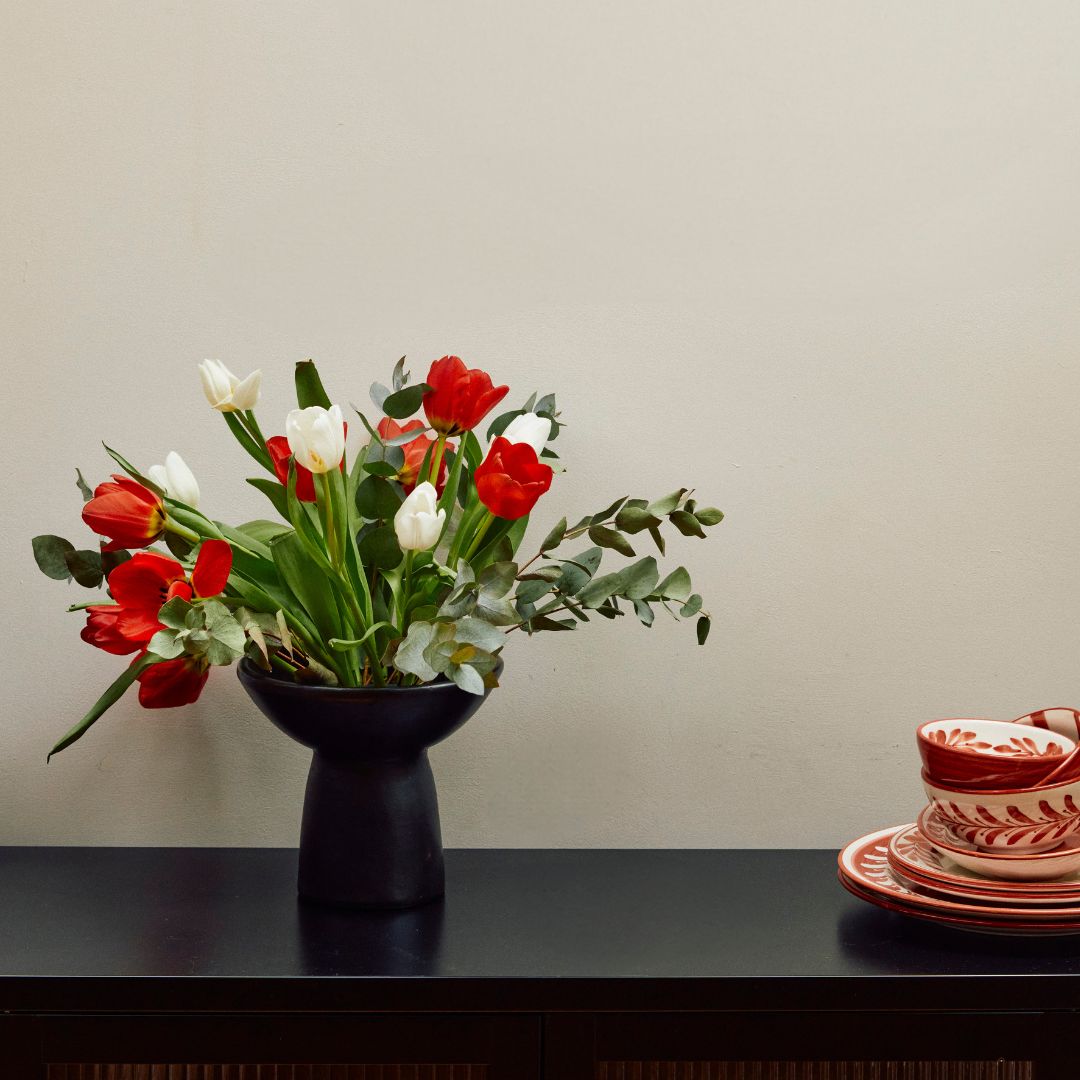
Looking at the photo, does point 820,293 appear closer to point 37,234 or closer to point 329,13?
point 329,13

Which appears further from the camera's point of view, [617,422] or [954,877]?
[617,422]

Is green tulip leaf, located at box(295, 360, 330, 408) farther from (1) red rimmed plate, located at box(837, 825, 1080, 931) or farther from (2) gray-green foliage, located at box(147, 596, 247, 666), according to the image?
(1) red rimmed plate, located at box(837, 825, 1080, 931)

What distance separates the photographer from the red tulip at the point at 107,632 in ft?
2.71

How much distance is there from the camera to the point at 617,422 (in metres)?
1.15

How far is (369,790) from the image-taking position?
0.94 m

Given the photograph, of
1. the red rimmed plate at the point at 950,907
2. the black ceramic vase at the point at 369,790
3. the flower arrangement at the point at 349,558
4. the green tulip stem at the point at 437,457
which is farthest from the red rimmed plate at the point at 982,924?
the green tulip stem at the point at 437,457

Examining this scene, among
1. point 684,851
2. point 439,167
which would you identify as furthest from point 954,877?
point 439,167

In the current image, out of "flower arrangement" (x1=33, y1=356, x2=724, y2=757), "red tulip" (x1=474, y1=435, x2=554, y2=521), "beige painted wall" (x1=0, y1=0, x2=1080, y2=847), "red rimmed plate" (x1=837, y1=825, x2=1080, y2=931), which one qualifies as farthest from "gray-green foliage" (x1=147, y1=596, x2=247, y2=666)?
"red rimmed plate" (x1=837, y1=825, x2=1080, y2=931)

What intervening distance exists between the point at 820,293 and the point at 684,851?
581mm

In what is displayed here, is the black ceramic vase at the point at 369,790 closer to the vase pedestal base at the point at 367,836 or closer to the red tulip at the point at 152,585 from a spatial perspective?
the vase pedestal base at the point at 367,836

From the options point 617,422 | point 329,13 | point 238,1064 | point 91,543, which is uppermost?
point 329,13

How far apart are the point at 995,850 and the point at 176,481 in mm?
714

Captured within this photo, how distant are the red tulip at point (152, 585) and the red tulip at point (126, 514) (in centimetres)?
4

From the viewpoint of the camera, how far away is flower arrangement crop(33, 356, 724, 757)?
0.82m
